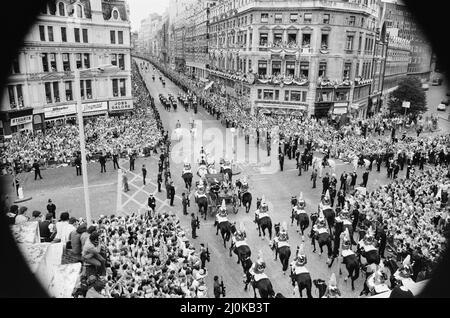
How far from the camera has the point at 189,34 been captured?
111m

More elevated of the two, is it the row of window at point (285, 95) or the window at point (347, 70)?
the window at point (347, 70)

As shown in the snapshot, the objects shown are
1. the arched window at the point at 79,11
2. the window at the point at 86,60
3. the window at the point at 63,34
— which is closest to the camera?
the window at the point at 63,34

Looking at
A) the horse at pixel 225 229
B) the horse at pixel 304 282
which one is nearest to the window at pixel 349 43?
the horse at pixel 225 229

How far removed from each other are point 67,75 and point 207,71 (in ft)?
159

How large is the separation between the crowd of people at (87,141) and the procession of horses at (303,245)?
41.4 ft

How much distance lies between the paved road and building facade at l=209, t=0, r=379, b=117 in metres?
17.1

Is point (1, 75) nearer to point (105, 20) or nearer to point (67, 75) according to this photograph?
point (67, 75)

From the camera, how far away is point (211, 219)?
74.9 ft

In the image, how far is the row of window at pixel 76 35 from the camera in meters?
37.3

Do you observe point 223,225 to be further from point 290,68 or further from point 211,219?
point 290,68

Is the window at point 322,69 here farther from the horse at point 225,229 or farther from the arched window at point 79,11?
the horse at point 225,229

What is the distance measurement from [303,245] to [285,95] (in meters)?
38.2

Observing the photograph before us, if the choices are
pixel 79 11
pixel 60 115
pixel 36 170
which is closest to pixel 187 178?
pixel 36 170
